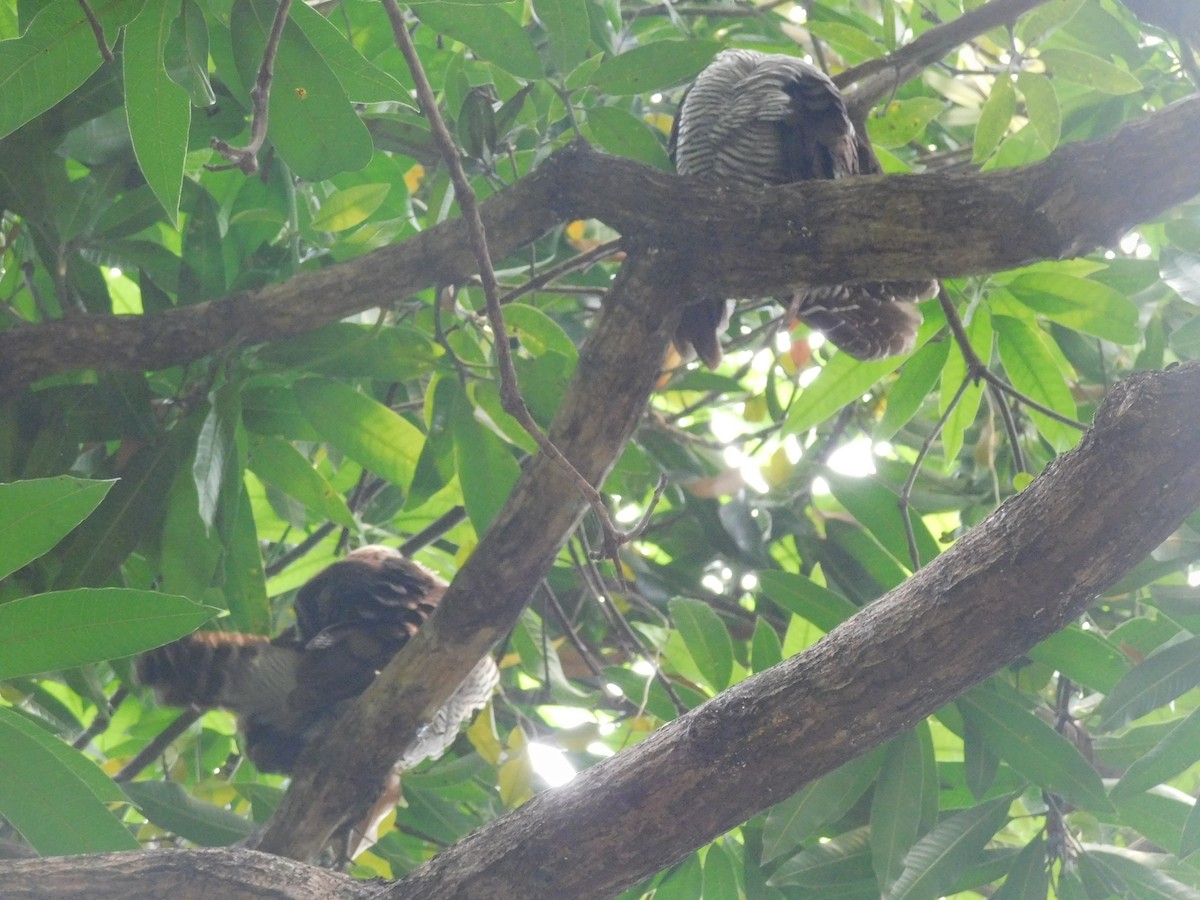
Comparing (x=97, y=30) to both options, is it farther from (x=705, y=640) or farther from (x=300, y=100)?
(x=705, y=640)

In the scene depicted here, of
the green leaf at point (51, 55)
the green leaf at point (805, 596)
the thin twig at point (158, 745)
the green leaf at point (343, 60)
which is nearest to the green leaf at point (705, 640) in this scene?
the green leaf at point (805, 596)

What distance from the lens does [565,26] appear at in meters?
1.41

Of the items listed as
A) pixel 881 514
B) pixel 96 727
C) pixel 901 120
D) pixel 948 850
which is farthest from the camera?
pixel 96 727

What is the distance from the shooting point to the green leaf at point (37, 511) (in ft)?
3.82

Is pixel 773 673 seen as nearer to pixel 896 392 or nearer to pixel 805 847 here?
pixel 805 847

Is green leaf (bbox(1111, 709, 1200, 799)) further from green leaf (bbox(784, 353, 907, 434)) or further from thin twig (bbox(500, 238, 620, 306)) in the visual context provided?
thin twig (bbox(500, 238, 620, 306))

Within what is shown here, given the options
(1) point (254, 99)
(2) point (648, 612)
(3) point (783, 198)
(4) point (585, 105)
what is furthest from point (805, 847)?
(1) point (254, 99)

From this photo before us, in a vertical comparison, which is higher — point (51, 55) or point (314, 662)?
point (51, 55)

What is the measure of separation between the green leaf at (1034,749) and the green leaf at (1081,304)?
0.61 metres

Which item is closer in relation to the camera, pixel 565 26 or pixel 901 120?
pixel 565 26

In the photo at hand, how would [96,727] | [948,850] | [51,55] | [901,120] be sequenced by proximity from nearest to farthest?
[51,55] < [948,850] < [901,120] < [96,727]

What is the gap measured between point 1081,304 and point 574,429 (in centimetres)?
84

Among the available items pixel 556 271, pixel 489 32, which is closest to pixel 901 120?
pixel 556 271

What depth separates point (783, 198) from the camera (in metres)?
1.46
